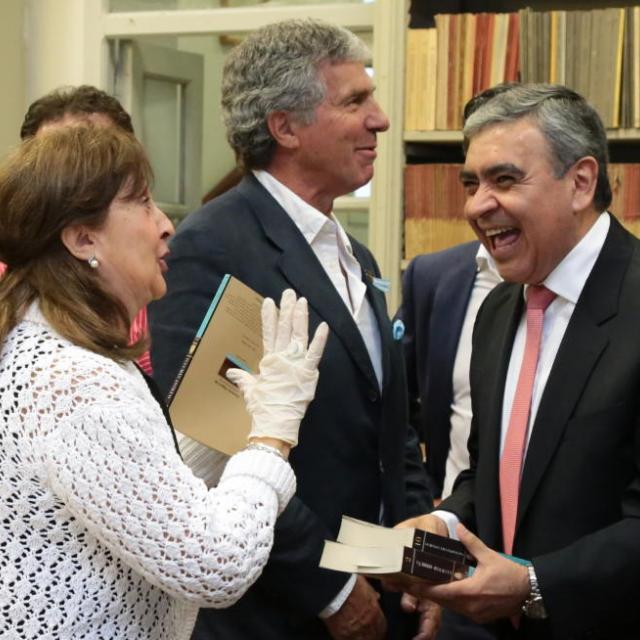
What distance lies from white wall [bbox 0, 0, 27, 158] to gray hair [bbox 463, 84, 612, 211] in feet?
9.12

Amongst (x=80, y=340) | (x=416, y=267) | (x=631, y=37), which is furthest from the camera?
(x=631, y=37)

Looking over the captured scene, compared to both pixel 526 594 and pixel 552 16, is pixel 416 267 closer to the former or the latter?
pixel 552 16

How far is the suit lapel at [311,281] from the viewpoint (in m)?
2.13

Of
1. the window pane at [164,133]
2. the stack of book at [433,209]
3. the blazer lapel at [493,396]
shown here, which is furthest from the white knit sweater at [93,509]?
the window pane at [164,133]

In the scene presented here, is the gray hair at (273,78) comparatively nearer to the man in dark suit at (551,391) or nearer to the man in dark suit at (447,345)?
the man in dark suit at (551,391)

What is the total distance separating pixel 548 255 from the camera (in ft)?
6.57

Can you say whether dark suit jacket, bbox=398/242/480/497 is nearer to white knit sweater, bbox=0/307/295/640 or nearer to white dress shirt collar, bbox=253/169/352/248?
white dress shirt collar, bbox=253/169/352/248

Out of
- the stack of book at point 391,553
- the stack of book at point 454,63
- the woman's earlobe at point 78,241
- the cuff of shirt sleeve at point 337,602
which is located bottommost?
the cuff of shirt sleeve at point 337,602

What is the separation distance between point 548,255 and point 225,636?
0.89 m

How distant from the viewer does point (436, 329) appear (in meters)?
2.93

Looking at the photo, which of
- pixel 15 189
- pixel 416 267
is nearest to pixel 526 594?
pixel 15 189

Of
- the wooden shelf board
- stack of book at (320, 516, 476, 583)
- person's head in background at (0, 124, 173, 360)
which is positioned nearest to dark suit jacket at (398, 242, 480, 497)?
the wooden shelf board

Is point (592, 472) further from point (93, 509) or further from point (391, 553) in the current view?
point (93, 509)

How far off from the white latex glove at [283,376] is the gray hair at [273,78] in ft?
2.01
